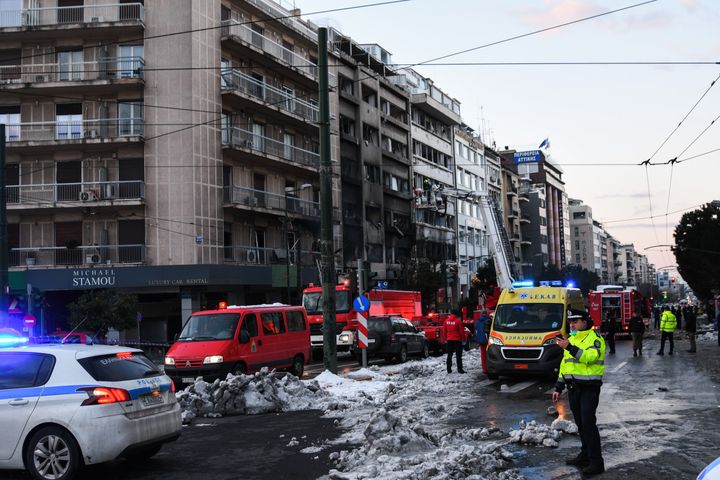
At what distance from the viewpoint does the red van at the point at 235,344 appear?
16.8m

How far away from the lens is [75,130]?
123 ft

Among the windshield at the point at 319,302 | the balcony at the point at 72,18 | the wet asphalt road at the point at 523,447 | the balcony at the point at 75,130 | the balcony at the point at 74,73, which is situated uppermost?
the balcony at the point at 72,18

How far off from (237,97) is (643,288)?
63.1 metres

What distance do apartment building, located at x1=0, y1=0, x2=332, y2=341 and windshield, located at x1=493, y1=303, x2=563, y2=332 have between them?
19126 millimetres

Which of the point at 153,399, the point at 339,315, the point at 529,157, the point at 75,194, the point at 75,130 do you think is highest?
the point at 529,157

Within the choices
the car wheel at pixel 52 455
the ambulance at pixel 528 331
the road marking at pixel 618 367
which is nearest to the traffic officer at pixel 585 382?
the car wheel at pixel 52 455

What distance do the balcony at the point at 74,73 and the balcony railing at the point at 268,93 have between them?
180 inches

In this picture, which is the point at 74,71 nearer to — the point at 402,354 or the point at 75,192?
the point at 75,192

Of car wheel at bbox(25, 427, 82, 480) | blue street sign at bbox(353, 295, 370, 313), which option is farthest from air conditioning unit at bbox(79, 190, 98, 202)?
car wheel at bbox(25, 427, 82, 480)

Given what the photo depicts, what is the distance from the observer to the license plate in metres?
8.78

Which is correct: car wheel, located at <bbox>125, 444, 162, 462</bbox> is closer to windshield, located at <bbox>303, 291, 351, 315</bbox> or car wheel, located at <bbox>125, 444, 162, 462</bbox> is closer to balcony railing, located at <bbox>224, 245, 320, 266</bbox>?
windshield, located at <bbox>303, 291, 351, 315</bbox>

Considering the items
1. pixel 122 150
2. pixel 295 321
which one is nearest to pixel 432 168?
pixel 122 150

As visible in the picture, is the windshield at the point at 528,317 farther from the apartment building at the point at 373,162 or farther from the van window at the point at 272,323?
the apartment building at the point at 373,162

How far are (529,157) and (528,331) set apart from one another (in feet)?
354
